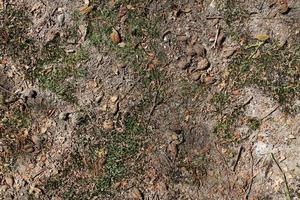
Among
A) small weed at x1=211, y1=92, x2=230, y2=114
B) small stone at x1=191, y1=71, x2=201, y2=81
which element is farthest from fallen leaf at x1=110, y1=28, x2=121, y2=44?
small weed at x1=211, y1=92, x2=230, y2=114

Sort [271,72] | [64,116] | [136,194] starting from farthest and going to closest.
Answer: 1. [64,116]
2. [136,194]
3. [271,72]

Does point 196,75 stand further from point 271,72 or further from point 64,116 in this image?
point 64,116

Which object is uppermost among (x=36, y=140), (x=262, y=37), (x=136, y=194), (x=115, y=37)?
(x=262, y=37)

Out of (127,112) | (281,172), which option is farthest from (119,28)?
(281,172)

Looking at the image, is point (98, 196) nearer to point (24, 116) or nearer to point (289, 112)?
point (24, 116)

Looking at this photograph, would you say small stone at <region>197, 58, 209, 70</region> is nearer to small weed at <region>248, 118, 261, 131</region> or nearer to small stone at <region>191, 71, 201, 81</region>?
small stone at <region>191, 71, 201, 81</region>

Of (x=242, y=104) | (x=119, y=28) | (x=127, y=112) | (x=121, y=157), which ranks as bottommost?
(x=121, y=157)

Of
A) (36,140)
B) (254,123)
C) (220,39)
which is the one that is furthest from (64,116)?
(254,123)

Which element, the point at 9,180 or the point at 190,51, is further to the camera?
the point at 9,180
